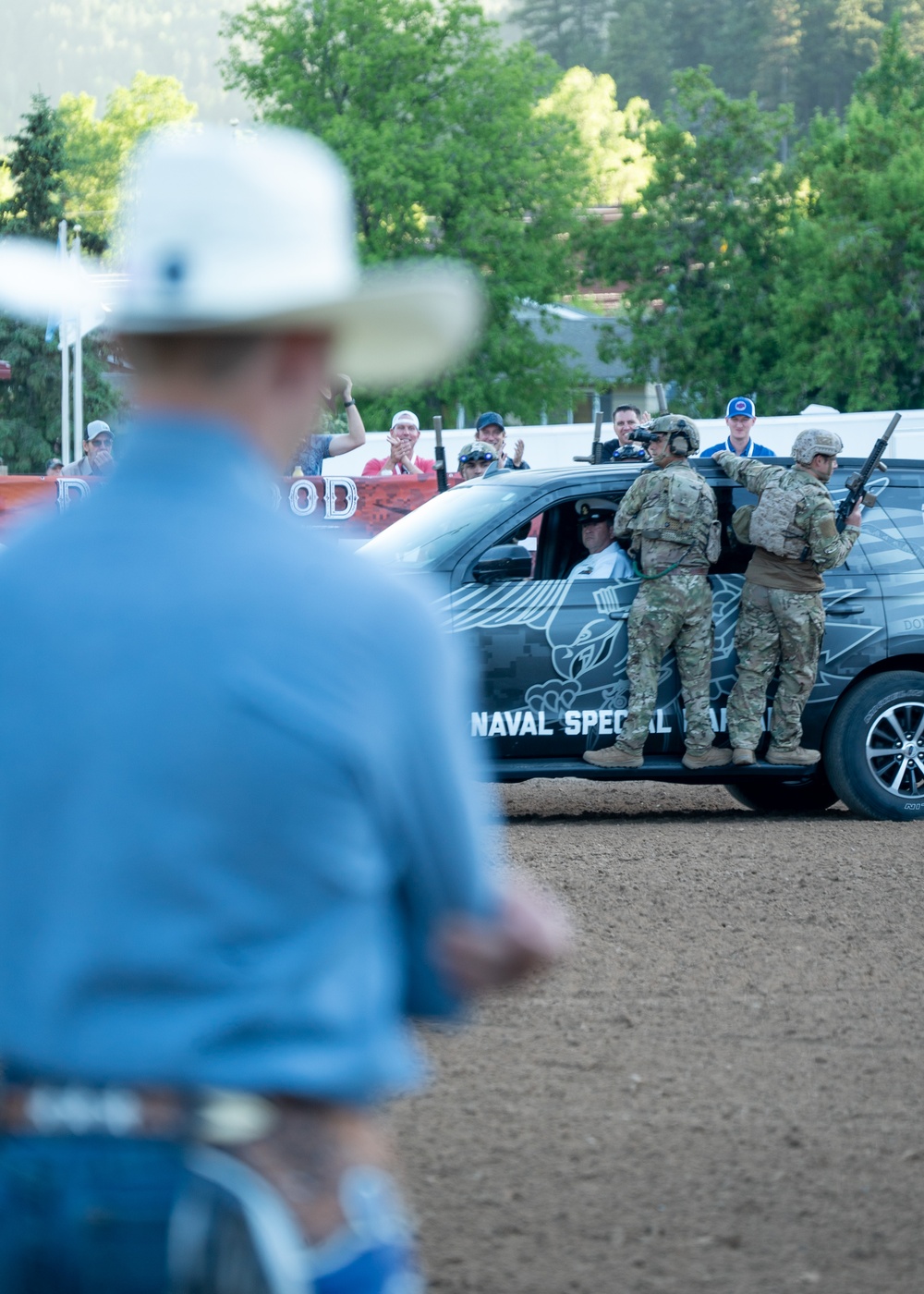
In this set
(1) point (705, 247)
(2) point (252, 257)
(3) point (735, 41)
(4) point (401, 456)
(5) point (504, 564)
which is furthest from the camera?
(3) point (735, 41)

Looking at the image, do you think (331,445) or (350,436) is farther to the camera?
(331,445)

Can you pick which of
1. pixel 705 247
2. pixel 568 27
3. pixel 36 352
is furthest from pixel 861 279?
pixel 568 27

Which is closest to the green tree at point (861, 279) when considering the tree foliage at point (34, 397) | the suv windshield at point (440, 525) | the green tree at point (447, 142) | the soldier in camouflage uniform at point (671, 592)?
the green tree at point (447, 142)

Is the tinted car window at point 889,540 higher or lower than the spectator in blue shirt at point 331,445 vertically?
lower

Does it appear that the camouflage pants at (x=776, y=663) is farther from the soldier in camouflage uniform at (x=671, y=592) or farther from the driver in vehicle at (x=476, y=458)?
the driver in vehicle at (x=476, y=458)

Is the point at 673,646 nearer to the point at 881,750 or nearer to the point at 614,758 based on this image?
the point at 614,758

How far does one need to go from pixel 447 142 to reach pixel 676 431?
4997cm

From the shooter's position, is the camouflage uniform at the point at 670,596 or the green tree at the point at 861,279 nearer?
the camouflage uniform at the point at 670,596

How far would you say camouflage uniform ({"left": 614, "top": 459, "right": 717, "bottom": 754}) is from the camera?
32.9 feet

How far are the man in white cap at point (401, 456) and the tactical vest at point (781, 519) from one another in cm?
523

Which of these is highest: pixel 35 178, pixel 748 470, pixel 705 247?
pixel 35 178

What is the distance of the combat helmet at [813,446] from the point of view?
33.7 ft

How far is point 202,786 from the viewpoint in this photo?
1767 millimetres

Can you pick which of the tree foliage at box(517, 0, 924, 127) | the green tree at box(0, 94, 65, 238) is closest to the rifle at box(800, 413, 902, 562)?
the green tree at box(0, 94, 65, 238)
